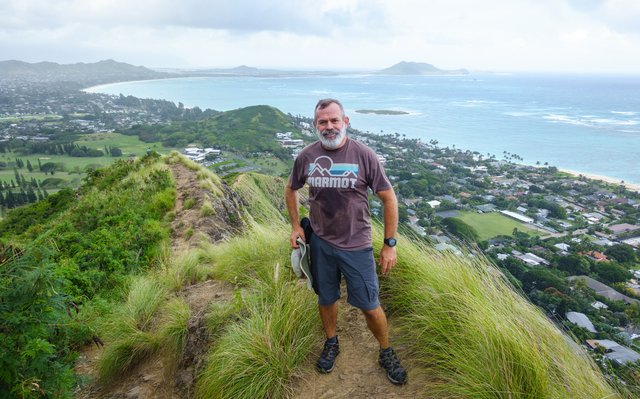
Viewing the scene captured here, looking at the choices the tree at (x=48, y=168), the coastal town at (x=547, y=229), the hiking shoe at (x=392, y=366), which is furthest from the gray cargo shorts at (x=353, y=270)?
the tree at (x=48, y=168)

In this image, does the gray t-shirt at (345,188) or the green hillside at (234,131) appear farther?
the green hillside at (234,131)

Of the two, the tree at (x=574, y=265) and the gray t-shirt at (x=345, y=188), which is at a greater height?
the gray t-shirt at (x=345, y=188)

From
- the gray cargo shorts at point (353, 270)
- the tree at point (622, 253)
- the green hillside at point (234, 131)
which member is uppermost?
the gray cargo shorts at point (353, 270)

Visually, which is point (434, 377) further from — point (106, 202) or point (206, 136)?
point (206, 136)

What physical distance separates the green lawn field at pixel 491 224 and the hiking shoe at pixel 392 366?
21.6 meters

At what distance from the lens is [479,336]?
2641mm

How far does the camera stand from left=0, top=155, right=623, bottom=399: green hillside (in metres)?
2.37

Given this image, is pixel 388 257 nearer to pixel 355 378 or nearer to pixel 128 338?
pixel 355 378

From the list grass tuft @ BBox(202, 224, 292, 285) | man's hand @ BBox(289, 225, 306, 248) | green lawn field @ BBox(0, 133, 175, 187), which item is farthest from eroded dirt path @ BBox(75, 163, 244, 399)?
green lawn field @ BBox(0, 133, 175, 187)

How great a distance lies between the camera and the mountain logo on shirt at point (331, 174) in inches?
109

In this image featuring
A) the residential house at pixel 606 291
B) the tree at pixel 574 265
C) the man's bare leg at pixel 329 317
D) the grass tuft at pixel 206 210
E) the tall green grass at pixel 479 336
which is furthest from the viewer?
the tree at pixel 574 265

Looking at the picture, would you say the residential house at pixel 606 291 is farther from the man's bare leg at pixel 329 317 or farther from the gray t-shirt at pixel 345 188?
the gray t-shirt at pixel 345 188

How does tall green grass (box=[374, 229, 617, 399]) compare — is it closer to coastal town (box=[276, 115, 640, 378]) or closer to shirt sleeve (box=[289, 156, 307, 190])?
coastal town (box=[276, 115, 640, 378])

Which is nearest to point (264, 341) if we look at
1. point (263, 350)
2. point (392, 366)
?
point (263, 350)
